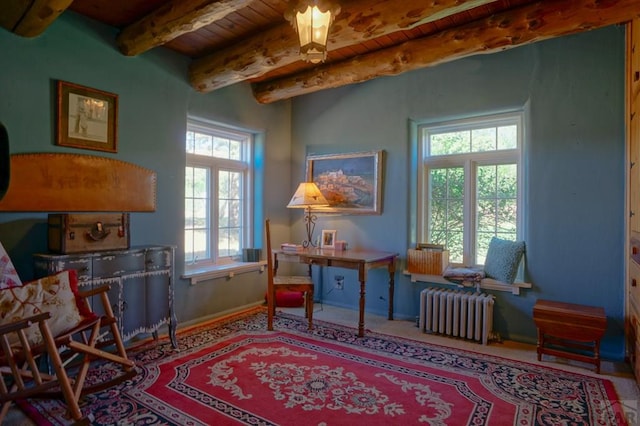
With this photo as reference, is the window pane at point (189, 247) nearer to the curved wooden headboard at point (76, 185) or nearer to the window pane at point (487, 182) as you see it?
the curved wooden headboard at point (76, 185)

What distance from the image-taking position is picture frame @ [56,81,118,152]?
3.07 m

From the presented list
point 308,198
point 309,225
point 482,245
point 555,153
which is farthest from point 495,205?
point 309,225

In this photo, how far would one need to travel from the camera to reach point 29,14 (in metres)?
2.57

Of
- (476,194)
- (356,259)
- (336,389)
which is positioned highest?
(476,194)

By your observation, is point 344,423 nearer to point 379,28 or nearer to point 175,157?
point 379,28

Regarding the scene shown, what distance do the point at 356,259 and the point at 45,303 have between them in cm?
244

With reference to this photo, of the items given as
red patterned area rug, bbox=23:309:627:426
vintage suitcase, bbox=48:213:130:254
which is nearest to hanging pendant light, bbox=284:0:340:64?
vintage suitcase, bbox=48:213:130:254

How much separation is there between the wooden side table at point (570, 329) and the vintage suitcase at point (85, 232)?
11.2 feet

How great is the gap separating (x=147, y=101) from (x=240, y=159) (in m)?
1.42

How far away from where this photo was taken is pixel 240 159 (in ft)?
15.9

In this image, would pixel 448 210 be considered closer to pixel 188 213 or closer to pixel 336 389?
pixel 336 389

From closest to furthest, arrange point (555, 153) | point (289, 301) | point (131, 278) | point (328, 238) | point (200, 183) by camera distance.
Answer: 1. point (131, 278)
2. point (555, 153)
3. point (200, 183)
4. point (328, 238)
5. point (289, 301)

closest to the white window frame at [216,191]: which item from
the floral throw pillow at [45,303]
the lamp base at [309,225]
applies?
the lamp base at [309,225]

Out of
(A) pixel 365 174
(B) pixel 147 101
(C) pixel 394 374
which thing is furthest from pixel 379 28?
(C) pixel 394 374
